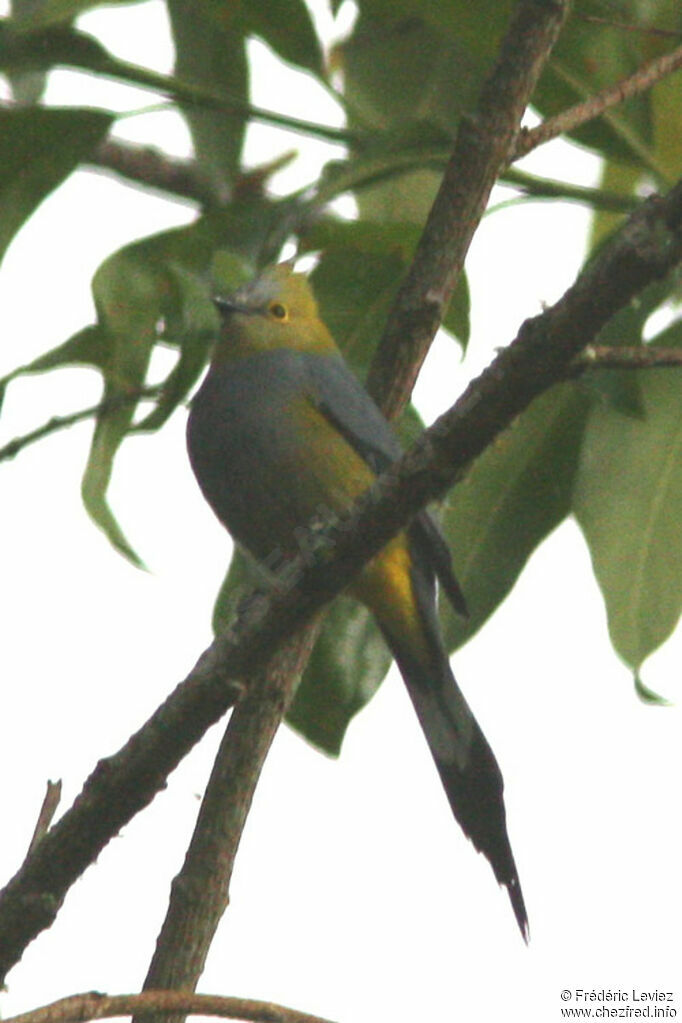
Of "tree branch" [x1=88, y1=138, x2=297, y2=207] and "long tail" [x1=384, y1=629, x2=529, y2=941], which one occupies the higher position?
"tree branch" [x1=88, y1=138, x2=297, y2=207]

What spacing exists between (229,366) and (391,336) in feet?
3.20

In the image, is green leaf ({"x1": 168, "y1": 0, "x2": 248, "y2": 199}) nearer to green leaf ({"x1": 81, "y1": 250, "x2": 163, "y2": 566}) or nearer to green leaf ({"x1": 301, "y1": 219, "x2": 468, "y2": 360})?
green leaf ({"x1": 301, "y1": 219, "x2": 468, "y2": 360})

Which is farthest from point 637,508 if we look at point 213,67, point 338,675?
point 213,67

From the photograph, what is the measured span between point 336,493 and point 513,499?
1.64 ft

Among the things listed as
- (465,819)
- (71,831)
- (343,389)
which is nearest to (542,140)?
(343,389)

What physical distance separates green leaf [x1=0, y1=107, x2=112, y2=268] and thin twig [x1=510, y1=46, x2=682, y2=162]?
1.39 metres

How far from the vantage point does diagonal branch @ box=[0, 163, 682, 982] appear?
2.49 metres

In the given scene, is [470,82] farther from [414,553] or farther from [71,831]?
[71,831]

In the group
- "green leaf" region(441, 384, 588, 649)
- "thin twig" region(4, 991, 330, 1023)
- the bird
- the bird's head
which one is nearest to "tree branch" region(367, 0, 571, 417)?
the bird

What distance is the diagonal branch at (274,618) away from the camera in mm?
2486

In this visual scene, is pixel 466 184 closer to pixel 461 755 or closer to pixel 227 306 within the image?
pixel 227 306

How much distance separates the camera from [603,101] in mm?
3693

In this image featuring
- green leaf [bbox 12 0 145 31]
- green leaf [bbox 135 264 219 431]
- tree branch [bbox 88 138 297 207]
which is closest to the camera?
green leaf [bbox 135 264 219 431]

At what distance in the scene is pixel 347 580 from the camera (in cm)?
279
